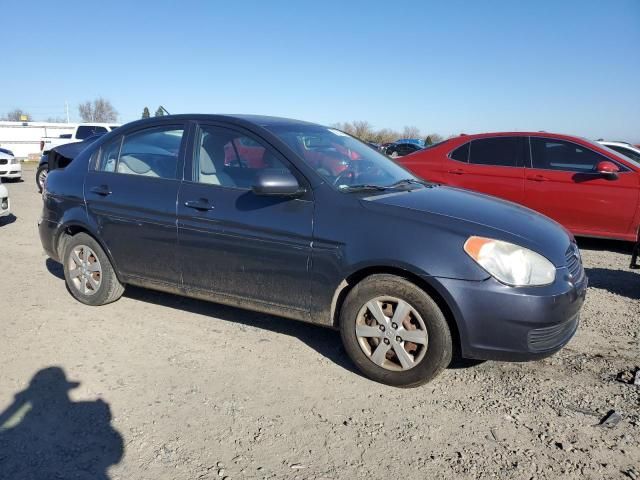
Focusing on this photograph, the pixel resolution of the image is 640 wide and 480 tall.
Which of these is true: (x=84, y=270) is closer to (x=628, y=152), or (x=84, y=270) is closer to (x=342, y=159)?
(x=342, y=159)

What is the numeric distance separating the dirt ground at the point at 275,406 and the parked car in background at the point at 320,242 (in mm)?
327

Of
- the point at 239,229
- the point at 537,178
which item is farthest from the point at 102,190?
the point at 537,178

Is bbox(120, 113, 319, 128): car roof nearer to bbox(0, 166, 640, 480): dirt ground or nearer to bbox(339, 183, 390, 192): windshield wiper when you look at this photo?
bbox(339, 183, 390, 192): windshield wiper

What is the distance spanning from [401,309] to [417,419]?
64 cm

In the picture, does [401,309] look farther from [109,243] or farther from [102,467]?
[109,243]

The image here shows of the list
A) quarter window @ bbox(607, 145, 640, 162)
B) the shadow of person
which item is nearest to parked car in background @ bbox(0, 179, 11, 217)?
the shadow of person

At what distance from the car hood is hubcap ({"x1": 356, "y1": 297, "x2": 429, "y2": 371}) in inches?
22.8

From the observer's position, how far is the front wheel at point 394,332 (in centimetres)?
310

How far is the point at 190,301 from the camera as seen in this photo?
4.88 meters

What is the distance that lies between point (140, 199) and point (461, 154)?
4994mm

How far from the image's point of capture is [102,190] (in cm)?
444

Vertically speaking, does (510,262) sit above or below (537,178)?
below

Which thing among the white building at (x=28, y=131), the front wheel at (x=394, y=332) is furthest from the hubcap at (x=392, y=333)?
the white building at (x=28, y=131)

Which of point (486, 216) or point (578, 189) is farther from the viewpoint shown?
point (578, 189)
